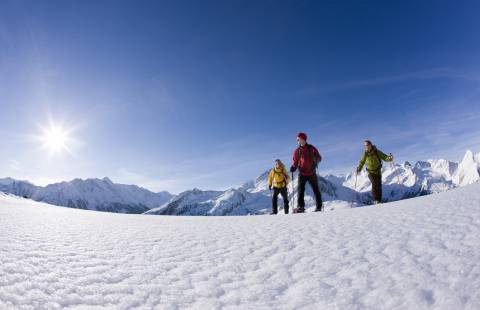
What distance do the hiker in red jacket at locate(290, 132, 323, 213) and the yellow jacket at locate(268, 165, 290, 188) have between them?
188cm

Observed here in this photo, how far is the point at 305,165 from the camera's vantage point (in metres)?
10.2

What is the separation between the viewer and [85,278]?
1.83 m

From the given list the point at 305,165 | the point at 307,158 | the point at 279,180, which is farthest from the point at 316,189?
the point at 279,180

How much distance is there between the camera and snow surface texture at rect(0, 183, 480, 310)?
146cm

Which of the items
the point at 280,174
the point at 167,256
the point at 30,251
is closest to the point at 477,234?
the point at 167,256

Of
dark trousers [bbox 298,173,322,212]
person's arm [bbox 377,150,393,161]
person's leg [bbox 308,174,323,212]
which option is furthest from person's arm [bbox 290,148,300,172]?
person's arm [bbox 377,150,393,161]

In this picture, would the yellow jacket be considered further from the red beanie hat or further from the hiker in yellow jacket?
the red beanie hat

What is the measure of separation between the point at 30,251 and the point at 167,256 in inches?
45.3

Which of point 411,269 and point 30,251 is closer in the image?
point 411,269

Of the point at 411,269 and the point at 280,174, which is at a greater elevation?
the point at 280,174

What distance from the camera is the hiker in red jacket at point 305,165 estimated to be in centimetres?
1018

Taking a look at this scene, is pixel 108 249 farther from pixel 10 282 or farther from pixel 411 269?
pixel 411 269

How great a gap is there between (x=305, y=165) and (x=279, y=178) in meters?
2.35

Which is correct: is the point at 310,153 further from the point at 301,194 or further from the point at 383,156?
the point at 383,156
